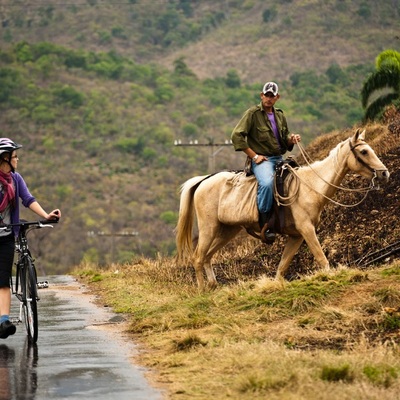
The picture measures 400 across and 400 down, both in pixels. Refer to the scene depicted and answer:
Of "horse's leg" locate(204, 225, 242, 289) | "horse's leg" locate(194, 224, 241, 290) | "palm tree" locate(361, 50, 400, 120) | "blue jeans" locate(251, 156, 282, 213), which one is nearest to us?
"blue jeans" locate(251, 156, 282, 213)

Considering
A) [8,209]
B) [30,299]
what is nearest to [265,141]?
[8,209]

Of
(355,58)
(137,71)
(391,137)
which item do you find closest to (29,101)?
(137,71)

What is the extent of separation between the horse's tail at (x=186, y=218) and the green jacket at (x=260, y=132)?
1536 millimetres

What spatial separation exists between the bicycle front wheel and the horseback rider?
435cm

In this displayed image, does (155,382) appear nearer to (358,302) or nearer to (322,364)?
(322,364)

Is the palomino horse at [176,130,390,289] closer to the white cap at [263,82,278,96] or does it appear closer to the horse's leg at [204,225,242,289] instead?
the horse's leg at [204,225,242,289]

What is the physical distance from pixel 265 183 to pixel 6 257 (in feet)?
15.0

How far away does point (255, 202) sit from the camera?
51.9ft

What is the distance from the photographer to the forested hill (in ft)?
306

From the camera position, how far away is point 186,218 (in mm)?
17312

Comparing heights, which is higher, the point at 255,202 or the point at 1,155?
the point at 1,155

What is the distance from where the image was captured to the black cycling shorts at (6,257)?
12.2m

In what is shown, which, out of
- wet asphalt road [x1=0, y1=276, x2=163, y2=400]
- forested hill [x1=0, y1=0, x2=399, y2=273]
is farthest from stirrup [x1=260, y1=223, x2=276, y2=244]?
forested hill [x1=0, y1=0, x2=399, y2=273]

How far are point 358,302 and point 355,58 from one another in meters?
126
